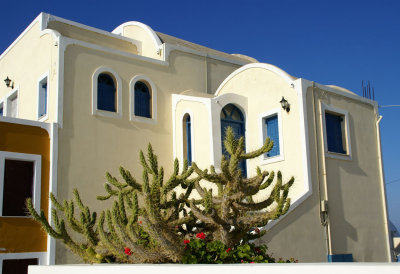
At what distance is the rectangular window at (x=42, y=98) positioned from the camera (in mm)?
16750

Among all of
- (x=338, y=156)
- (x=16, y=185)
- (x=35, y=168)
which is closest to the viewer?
(x=16, y=185)

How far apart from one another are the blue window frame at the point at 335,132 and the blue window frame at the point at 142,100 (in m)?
6.27

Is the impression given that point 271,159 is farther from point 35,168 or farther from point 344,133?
point 35,168

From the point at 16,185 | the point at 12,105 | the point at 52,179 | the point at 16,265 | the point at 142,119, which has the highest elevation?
the point at 12,105

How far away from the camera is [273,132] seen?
1644 centimetres

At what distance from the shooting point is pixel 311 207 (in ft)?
47.2

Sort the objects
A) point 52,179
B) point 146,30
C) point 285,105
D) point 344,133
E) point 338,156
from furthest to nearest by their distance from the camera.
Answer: point 146,30, point 344,133, point 338,156, point 285,105, point 52,179

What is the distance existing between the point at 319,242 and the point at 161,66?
856 centimetres

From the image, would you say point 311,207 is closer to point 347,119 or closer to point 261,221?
point 347,119

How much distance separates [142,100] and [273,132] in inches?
190

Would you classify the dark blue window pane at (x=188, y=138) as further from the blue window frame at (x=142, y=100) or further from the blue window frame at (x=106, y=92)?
the blue window frame at (x=106, y=92)

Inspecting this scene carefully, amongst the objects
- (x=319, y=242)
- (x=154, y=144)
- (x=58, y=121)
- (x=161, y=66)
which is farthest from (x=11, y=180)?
(x=319, y=242)

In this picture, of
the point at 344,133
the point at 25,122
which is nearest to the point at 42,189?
the point at 25,122
